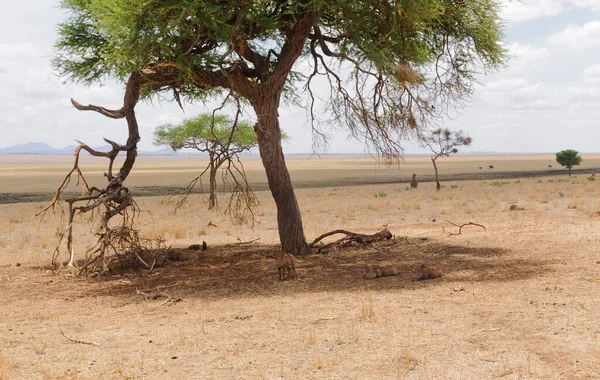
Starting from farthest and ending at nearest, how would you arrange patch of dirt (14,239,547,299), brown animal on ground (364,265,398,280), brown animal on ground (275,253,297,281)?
brown animal on ground (275,253,297,281) < brown animal on ground (364,265,398,280) < patch of dirt (14,239,547,299)

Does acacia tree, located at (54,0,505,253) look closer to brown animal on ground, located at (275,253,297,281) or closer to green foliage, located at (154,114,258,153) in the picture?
brown animal on ground, located at (275,253,297,281)

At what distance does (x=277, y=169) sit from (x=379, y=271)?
3.41 meters

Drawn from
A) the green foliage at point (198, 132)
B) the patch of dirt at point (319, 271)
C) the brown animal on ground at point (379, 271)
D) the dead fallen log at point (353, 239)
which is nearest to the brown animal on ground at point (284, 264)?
the patch of dirt at point (319, 271)

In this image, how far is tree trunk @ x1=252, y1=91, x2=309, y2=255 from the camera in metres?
12.4

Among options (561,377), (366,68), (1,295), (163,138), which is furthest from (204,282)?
(163,138)

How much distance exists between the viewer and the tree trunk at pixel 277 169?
12352 millimetres

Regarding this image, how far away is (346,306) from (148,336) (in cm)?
260

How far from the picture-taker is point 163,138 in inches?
1596

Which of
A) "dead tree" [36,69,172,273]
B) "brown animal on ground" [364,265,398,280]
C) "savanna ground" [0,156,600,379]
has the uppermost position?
"dead tree" [36,69,172,273]

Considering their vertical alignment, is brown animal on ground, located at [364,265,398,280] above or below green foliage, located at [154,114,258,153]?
below

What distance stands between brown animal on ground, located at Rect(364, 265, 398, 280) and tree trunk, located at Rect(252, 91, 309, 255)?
2.92 metres

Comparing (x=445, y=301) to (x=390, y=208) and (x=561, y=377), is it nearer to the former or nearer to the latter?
(x=561, y=377)

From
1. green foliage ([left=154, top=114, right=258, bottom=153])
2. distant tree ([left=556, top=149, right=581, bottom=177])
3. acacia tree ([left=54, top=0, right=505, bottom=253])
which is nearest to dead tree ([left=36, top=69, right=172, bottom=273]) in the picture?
acacia tree ([left=54, top=0, right=505, bottom=253])

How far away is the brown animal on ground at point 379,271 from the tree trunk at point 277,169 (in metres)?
2.92
